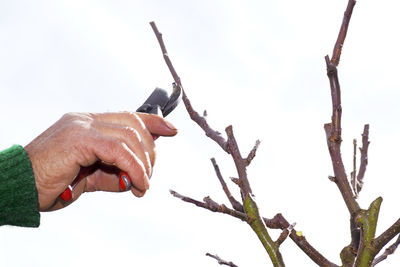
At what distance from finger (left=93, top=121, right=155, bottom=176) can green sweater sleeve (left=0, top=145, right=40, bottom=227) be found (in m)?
0.29

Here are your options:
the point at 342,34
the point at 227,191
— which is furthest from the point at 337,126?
the point at 227,191

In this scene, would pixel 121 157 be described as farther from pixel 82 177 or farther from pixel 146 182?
pixel 82 177

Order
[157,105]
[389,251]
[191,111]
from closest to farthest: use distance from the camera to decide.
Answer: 1. [157,105]
2. [389,251]
3. [191,111]

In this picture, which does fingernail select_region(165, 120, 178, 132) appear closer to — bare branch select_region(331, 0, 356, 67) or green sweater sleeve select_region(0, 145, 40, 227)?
green sweater sleeve select_region(0, 145, 40, 227)

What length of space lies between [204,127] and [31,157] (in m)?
1.48

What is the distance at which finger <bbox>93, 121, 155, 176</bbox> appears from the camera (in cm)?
156

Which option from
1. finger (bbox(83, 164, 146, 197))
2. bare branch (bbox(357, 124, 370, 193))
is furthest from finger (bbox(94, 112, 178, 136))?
bare branch (bbox(357, 124, 370, 193))

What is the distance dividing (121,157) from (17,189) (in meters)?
0.43

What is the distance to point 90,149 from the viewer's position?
5.11ft

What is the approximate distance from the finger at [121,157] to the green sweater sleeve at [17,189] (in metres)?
0.27

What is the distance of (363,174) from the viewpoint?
10.2ft

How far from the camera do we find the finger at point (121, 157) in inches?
59.7

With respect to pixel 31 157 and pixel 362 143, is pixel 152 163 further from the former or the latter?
pixel 362 143

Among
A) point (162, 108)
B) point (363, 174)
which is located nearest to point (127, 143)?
point (162, 108)
